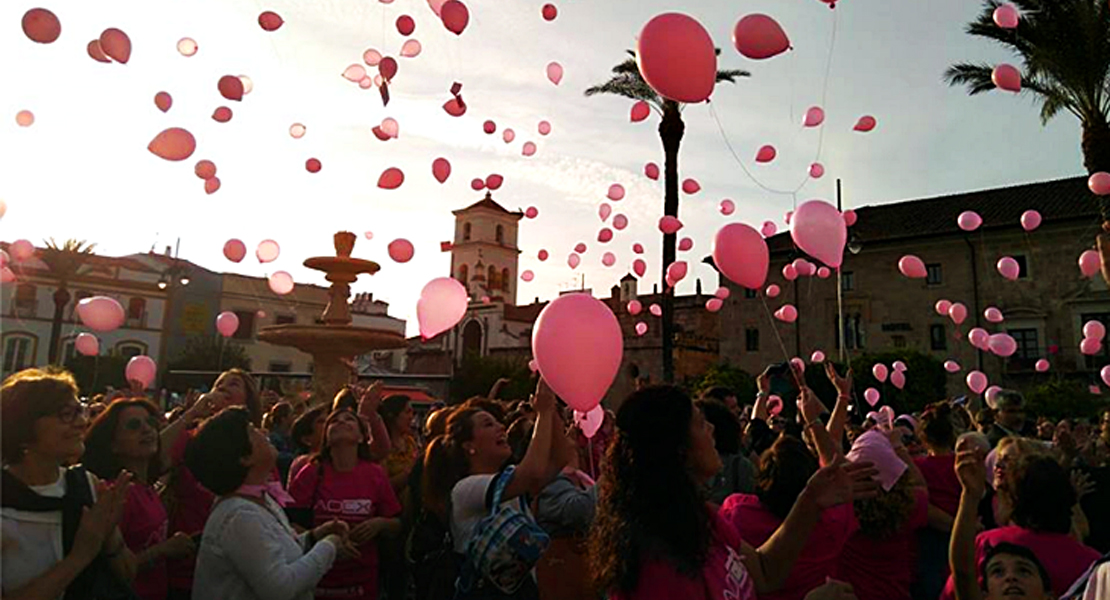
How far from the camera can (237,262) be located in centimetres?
909

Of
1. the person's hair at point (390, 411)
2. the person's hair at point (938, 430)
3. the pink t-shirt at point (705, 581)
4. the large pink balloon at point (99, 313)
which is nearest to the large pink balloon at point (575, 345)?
the pink t-shirt at point (705, 581)

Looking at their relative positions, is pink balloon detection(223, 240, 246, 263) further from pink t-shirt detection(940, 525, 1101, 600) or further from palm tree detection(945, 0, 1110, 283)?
palm tree detection(945, 0, 1110, 283)

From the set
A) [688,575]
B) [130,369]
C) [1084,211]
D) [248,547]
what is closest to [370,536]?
[248,547]

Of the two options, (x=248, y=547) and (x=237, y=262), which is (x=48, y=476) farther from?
(x=237, y=262)

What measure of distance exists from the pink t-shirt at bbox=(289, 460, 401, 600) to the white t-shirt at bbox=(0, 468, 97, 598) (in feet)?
4.98

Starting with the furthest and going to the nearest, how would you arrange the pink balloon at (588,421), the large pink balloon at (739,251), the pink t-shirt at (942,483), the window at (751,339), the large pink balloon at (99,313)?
1. the window at (751,339)
2. the large pink balloon at (99,313)
3. the large pink balloon at (739,251)
4. the pink balloon at (588,421)
5. the pink t-shirt at (942,483)

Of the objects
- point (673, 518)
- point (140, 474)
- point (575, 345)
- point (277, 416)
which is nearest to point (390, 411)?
point (277, 416)

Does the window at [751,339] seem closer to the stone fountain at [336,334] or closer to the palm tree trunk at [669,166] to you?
the palm tree trunk at [669,166]

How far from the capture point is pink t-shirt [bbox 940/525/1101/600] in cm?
261

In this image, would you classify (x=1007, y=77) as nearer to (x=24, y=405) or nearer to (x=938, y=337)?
(x=24, y=405)

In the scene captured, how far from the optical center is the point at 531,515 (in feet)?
9.76

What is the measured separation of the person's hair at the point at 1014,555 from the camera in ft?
7.91

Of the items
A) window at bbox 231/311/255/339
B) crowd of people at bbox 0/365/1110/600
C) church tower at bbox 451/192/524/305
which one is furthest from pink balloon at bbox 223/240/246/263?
church tower at bbox 451/192/524/305

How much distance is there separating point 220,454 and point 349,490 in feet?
4.13
